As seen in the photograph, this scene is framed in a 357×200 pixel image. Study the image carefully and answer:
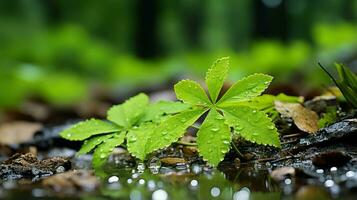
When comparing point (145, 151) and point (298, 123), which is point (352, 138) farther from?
point (145, 151)

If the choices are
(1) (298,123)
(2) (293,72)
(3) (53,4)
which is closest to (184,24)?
(3) (53,4)

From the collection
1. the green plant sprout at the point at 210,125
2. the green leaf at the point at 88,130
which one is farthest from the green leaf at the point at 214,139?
the green leaf at the point at 88,130

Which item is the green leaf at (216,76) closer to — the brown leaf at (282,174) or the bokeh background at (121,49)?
the brown leaf at (282,174)

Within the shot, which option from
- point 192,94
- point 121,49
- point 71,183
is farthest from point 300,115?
point 121,49

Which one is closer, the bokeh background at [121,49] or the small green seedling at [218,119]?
the small green seedling at [218,119]

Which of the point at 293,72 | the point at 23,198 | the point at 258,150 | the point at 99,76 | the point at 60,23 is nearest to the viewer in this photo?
the point at 23,198

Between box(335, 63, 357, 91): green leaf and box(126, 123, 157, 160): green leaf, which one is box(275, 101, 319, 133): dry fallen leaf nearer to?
box(335, 63, 357, 91): green leaf

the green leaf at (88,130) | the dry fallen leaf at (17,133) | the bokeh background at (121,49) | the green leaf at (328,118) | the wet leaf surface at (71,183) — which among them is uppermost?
the bokeh background at (121,49)
